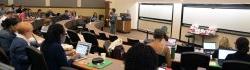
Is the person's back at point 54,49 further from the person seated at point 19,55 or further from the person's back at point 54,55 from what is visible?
the person seated at point 19,55

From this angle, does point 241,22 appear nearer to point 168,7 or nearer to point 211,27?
point 211,27

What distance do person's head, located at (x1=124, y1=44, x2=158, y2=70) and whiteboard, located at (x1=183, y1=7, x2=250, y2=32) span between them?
8.20m

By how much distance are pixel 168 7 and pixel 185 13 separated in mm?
1748

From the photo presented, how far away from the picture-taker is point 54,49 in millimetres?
3773

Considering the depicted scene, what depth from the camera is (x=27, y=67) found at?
401cm

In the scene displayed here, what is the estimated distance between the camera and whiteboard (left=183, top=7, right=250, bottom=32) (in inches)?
413

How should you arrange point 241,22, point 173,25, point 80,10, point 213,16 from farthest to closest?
point 80,10 < point 173,25 < point 213,16 < point 241,22

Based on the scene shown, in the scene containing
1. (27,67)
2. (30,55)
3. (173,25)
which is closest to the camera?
(30,55)

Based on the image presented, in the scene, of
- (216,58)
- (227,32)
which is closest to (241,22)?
(227,32)

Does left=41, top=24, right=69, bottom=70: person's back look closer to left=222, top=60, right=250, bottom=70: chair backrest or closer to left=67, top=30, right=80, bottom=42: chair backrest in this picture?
left=222, top=60, right=250, bottom=70: chair backrest

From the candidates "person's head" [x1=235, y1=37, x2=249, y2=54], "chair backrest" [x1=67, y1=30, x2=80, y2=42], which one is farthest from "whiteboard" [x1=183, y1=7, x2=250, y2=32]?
"person's head" [x1=235, y1=37, x2=249, y2=54]

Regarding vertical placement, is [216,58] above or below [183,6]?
below


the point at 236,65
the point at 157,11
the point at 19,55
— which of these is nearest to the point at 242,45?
the point at 236,65

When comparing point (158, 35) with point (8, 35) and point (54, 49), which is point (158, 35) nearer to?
point (54, 49)
